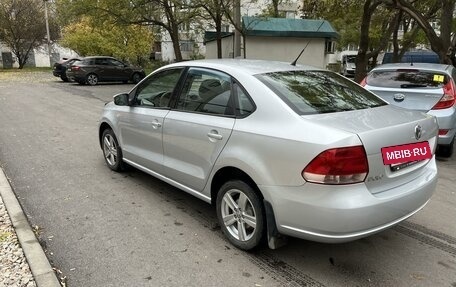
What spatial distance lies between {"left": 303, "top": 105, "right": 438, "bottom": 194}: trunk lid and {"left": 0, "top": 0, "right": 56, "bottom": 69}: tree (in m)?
41.9

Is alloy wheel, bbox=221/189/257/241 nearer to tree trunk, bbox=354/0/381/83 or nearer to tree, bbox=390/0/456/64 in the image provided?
tree, bbox=390/0/456/64

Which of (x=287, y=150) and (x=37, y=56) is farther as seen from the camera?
(x=37, y=56)

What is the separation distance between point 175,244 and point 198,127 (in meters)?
1.11

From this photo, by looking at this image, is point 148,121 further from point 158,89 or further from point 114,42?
point 114,42

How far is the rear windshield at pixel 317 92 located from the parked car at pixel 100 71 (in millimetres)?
20245

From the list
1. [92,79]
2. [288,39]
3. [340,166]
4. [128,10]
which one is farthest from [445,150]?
[92,79]

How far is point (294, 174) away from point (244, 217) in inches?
30.4

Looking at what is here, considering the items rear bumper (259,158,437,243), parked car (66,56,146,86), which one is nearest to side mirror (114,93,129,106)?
rear bumper (259,158,437,243)

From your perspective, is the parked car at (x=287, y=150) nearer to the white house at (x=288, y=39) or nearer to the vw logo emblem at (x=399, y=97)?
the vw logo emblem at (x=399, y=97)

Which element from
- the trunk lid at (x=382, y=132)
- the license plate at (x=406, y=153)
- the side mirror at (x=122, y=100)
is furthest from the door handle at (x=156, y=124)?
the license plate at (x=406, y=153)

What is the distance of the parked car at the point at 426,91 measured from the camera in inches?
246

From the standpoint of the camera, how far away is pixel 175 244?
12.3 feet

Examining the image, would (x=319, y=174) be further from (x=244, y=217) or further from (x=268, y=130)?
(x=244, y=217)

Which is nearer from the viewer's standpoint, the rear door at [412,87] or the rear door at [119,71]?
the rear door at [412,87]
